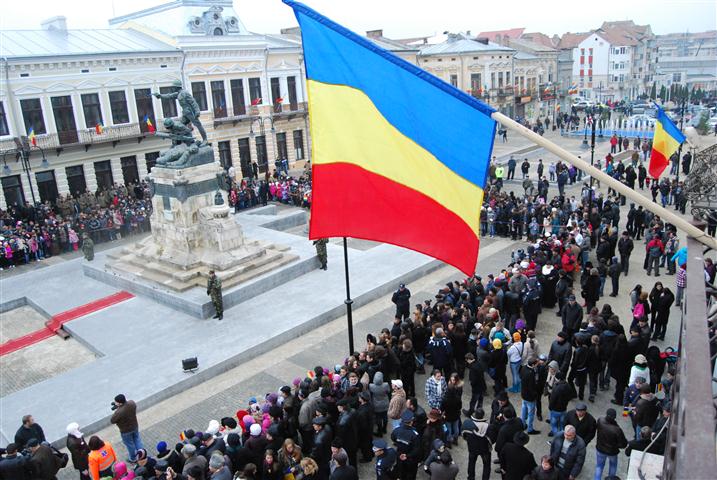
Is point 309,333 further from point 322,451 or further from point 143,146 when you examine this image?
point 143,146

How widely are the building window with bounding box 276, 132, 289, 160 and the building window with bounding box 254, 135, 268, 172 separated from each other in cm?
104

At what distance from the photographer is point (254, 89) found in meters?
36.6

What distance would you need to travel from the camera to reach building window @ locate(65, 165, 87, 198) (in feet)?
94.6

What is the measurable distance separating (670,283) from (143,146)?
2639 centimetres

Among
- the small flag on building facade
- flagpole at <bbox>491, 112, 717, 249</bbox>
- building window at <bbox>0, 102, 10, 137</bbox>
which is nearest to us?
flagpole at <bbox>491, 112, 717, 249</bbox>

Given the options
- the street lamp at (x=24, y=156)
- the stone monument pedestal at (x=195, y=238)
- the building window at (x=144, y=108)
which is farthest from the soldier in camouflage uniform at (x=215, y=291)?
the building window at (x=144, y=108)

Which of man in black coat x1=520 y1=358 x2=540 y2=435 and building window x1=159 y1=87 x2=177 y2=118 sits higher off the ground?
building window x1=159 y1=87 x2=177 y2=118

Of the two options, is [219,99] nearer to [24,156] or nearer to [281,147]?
[281,147]

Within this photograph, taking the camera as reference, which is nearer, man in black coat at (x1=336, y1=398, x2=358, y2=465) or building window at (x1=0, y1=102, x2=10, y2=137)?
man in black coat at (x1=336, y1=398, x2=358, y2=465)

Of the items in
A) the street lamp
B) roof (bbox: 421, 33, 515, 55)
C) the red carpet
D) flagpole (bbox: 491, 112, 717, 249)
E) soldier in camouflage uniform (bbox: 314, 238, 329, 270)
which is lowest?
the red carpet

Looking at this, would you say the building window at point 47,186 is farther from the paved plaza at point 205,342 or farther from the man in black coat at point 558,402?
the man in black coat at point 558,402

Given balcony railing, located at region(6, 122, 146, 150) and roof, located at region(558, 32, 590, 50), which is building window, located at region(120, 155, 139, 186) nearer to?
balcony railing, located at region(6, 122, 146, 150)

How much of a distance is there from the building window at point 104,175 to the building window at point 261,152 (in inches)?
386

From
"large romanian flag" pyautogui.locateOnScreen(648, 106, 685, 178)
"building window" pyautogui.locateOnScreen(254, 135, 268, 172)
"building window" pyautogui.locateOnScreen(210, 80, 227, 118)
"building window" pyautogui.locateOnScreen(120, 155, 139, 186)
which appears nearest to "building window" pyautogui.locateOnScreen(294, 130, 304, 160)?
"building window" pyautogui.locateOnScreen(254, 135, 268, 172)
